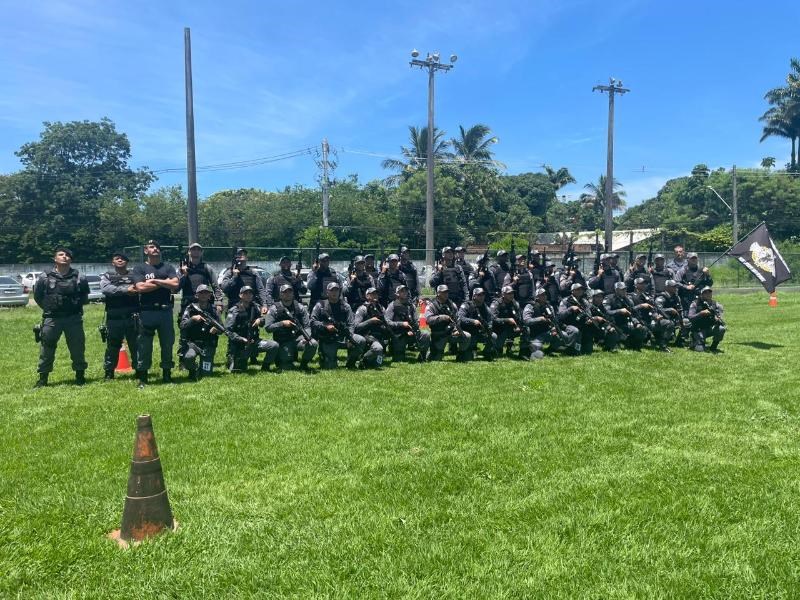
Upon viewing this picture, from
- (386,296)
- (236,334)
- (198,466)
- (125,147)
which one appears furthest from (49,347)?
(125,147)

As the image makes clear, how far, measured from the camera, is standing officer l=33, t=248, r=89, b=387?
28.9ft

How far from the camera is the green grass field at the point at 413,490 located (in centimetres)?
362

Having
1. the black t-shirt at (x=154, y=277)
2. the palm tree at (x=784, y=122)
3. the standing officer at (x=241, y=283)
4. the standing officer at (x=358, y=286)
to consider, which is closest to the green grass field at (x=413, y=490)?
the black t-shirt at (x=154, y=277)

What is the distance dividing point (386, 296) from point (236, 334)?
329 centimetres

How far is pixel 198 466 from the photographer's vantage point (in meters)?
5.38

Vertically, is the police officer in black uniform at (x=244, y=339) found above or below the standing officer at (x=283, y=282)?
below

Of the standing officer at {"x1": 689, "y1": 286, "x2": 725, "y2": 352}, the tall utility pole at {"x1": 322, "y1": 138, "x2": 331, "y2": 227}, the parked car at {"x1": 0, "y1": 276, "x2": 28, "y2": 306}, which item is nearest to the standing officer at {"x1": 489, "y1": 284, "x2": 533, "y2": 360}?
the standing officer at {"x1": 689, "y1": 286, "x2": 725, "y2": 352}

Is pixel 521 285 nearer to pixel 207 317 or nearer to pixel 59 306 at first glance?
pixel 207 317

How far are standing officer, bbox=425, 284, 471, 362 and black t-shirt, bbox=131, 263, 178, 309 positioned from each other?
4.58 metres

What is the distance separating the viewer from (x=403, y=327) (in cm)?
1119

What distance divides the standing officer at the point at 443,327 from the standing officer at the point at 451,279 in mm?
940

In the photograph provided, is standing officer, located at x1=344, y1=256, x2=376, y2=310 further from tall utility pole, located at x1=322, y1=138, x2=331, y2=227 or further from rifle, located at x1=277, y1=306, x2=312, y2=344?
tall utility pole, located at x1=322, y1=138, x2=331, y2=227

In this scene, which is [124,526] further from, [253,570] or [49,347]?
[49,347]

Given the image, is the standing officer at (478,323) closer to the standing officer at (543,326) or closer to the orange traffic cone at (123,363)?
the standing officer at (543,326)
